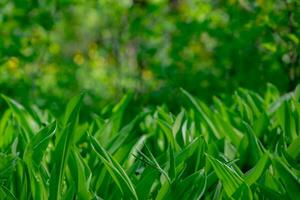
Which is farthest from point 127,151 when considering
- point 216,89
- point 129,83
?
point 129,83

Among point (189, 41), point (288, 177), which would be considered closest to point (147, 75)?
point (189, 41)

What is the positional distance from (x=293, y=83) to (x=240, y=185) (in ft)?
6.05

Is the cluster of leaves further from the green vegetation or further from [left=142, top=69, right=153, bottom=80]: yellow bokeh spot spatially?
[left=142, top=69, right=153, bottom=80]: yellow bokeh spot

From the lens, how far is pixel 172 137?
1.68 meters

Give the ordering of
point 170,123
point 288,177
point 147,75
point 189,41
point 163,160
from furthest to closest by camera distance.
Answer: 1. point 147,75
2. point 189,41
3. point 170,123
4. point 163,160
5. point 288,177

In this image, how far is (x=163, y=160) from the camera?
5.51 feet

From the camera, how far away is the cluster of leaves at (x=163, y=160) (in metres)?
1.40

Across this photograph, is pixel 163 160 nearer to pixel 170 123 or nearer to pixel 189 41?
pixel 170 123

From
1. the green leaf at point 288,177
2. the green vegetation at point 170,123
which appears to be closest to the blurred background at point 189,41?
the green vegetation at point 170,123

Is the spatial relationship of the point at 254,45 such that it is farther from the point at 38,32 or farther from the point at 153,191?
the point at 153,191

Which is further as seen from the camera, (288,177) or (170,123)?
(170,123)

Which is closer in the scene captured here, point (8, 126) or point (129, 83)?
point (8, 126)

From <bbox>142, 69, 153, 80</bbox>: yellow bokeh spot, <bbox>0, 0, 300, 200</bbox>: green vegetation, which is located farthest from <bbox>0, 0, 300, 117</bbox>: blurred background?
<bbox>142, 69, 153, 80</bbox>: yellow bokeh spot

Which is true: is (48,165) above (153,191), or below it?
above
